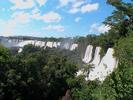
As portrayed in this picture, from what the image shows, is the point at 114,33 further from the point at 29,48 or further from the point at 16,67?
the point at 29,48

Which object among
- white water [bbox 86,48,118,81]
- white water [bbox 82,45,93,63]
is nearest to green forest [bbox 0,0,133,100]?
white water [bbox 86,48,118,81]

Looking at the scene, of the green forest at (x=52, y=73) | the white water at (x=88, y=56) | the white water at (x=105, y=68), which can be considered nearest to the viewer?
the green forest at (x=52, y=73)

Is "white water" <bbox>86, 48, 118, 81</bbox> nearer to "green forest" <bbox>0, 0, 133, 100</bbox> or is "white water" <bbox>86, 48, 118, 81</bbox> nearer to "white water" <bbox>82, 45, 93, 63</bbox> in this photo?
"green forest" <bbox>0, 0, 133, 100</bbox>

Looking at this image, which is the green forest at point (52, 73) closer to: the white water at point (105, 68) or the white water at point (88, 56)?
the white water at point (105, 68)

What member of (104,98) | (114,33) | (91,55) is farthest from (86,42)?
(104,98)

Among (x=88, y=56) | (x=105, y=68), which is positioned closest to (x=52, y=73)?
(x=105, y=68)

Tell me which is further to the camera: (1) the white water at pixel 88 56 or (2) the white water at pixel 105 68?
(1) the white water at pixel 88 56

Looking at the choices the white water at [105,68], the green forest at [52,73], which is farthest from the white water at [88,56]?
the white water at [105,68]

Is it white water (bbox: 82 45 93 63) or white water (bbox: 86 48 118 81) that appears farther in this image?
white water (bbox: 82 45 93 63)

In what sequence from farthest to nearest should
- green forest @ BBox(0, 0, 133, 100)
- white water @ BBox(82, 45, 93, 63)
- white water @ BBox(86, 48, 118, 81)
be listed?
white water @ BBox(82, 45, 93, 63)
white water @ BBox(86, 48, 118, 81)
green forest @ BBox(0, 0, 133, 100)

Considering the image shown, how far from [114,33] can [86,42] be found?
34.0 meters

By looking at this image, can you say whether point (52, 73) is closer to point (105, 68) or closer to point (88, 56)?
point (105, 68)

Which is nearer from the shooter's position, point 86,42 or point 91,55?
point 91,55

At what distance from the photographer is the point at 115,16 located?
41.8 metres
